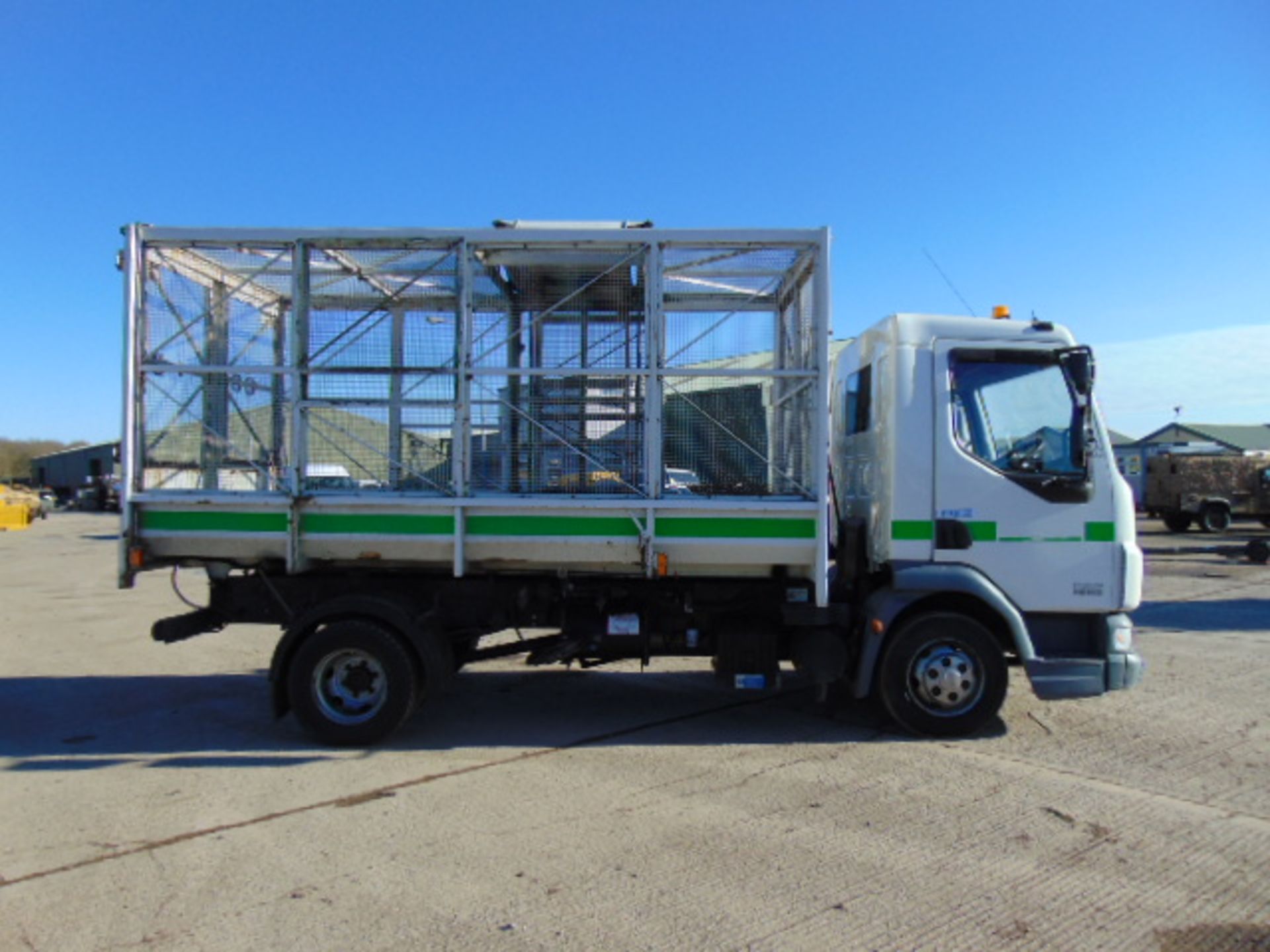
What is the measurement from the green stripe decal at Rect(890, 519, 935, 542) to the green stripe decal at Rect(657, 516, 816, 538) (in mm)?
640

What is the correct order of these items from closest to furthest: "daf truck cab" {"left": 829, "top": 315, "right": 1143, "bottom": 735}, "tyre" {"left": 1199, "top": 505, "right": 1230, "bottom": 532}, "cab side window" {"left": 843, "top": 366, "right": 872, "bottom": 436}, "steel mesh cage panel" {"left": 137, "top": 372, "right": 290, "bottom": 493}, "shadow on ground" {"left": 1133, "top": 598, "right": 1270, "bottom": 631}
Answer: "daf truck cab" {"left": 829, "top": 315, "right": 1143, "bottom": 735}, "steel mesh cage panel" {"left": 137, "top": 372, "right": 290, "bottom": 493}, "cab side window" {"left": 843, "top": 366, "right": 872, "bottom": 436}, "shadow on ground" {"left": 1133, "top": 598, "right": 1270, "bottom": 631}, "tyre" {"left": 1199, "top": 505, "right": 1230, "bottom": 532}

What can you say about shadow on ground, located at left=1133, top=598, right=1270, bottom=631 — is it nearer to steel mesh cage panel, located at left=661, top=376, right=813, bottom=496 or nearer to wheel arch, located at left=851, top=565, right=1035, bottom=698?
wheel arch, located at left=851, top=565, right=1035, bottom=698

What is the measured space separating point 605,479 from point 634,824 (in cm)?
222

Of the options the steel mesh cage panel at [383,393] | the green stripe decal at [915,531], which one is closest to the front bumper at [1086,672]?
the green stripe decal at [915,531]

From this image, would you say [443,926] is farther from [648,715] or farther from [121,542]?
[121,542]

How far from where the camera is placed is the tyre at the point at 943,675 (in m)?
5.78

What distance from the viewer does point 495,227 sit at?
18.8 feet

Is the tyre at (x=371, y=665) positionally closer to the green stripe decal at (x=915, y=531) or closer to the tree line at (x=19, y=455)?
the green stripe decal at (x=915, y=531)

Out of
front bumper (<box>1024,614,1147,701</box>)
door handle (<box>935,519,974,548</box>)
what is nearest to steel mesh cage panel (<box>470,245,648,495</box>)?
door handle (<box>935,519,974,548</box>)

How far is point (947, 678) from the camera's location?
19.0ft

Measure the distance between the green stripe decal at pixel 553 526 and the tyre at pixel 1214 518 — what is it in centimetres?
2837

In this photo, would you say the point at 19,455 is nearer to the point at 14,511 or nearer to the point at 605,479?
the point at 14,511

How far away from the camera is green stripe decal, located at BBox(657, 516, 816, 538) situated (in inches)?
221

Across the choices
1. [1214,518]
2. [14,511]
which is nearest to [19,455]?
[14,511]
